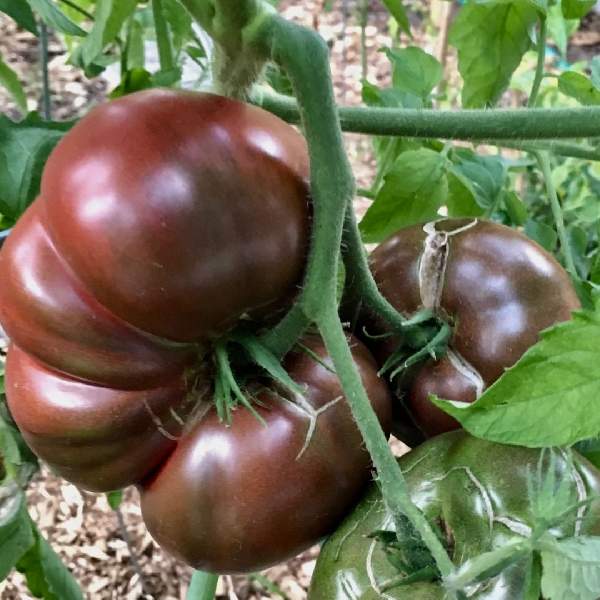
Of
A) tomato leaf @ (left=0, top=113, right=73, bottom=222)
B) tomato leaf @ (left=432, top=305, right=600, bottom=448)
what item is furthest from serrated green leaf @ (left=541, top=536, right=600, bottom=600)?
tomato leaf @ (left=0, top=113, right=73, bottom=222)

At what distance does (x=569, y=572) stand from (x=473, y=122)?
A: 0.32 m

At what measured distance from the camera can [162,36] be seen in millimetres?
837

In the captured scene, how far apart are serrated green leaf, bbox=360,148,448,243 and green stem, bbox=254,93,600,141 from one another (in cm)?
21

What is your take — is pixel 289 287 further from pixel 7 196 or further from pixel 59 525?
pixel 59 525

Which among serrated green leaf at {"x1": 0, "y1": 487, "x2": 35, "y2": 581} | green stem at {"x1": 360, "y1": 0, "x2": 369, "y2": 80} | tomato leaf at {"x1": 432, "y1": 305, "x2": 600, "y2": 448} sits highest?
tomato leaf at {"x1": 432, "y1": 305, "x2": 600, "y2": 448}

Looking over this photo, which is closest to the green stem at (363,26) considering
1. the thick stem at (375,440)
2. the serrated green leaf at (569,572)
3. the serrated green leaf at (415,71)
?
the serrated green leaf at (415,71)

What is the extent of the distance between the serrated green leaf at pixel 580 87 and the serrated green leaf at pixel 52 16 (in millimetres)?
476

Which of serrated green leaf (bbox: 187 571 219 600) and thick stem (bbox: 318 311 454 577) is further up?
thick stem (bbox: 318 311 454 577)

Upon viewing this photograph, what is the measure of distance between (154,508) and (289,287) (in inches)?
7.0

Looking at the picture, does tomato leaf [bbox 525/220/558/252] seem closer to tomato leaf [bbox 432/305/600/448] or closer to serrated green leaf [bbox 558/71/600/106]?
serrated green leaf [bbox 558/71/600/106]

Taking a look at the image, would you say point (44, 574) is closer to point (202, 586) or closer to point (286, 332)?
point (202, 586)

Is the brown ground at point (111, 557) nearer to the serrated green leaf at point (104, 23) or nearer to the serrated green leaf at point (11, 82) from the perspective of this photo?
the serrated green leaf at point (11, 82)

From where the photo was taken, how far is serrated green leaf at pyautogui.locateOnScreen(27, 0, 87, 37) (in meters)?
0.62

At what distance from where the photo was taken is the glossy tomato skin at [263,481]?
21.9 inches
